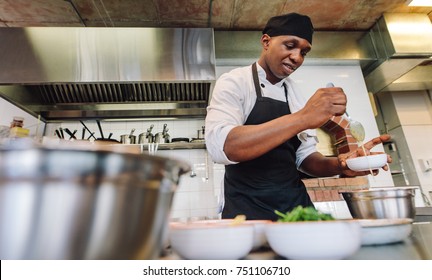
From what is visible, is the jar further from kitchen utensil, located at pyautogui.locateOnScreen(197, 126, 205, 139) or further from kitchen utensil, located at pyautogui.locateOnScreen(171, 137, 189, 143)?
kitchen utensil, located at pyautogui.locateOnScreen(197, 126, 205, 139)

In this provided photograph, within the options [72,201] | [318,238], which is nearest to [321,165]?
[318,238]

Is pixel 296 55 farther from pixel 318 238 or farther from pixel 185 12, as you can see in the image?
pixel 185 12

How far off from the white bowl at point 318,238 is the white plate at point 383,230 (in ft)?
0.30

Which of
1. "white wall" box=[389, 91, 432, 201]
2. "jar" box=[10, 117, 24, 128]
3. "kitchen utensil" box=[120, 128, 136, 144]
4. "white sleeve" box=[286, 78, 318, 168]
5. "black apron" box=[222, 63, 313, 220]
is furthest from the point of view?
"white wall" box=[389, 91, 432, 201]

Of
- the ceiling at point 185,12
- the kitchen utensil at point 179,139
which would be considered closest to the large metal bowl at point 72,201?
the kitchen utensil at point 179,139

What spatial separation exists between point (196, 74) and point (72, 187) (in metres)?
1.64

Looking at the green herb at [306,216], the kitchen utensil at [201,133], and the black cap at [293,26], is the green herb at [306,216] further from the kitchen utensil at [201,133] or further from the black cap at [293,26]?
the kitchen utensil at [201,133]

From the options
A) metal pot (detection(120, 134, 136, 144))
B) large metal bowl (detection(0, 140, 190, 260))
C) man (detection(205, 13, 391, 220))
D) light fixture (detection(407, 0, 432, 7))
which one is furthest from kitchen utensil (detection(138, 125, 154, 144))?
light fixture (detection(407, 0, 432, 7))

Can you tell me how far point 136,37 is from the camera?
1.83m

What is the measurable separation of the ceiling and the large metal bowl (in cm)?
208

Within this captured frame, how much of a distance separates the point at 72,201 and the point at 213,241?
0.17 m

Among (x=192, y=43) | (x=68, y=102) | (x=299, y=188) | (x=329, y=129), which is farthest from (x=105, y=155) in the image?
(x=329, y=129)

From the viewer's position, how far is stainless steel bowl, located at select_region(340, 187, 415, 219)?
1.59 feet

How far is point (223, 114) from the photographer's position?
26.5 inches
